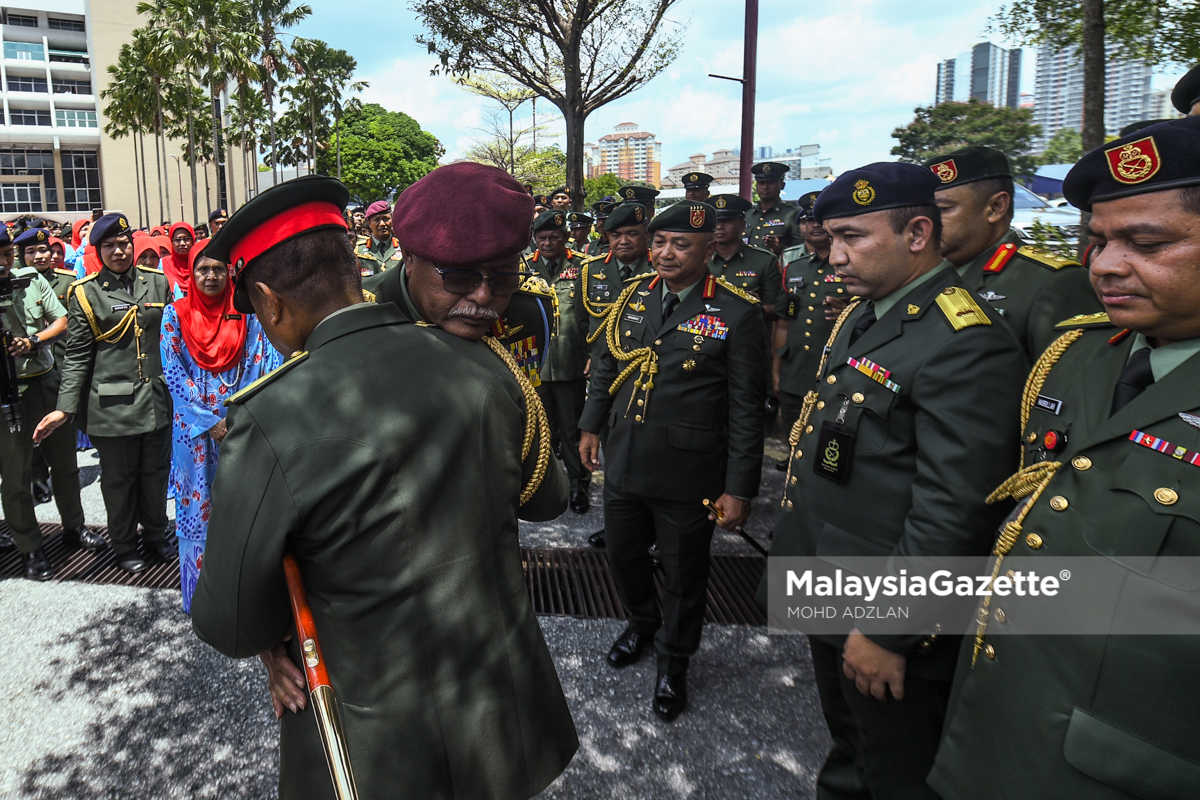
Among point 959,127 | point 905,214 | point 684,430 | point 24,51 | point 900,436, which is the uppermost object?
point 24,51

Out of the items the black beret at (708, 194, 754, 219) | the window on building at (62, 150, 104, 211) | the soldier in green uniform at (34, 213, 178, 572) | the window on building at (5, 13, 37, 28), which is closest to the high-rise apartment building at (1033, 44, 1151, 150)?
the black beret at (708, 194, 754, 219)

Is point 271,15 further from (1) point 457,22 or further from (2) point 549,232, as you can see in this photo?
(2) point 549,232

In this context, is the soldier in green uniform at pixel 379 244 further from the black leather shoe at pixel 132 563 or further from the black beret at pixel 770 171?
the black beret at pixel 770 171

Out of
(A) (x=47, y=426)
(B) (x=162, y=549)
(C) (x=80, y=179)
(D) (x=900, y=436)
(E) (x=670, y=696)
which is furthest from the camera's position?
(C) (x=80, y=179)

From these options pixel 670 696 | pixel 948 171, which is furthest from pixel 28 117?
pixel 948 171

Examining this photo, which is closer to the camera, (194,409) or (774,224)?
(194,409)

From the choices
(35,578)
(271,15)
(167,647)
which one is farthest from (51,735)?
(271,15)

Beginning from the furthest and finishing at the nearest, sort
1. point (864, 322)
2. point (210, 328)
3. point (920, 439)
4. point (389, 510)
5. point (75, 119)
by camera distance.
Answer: point (75, 119) < point (210, 328) < point (864, 322) < point (920, 439) < point (389, 510)

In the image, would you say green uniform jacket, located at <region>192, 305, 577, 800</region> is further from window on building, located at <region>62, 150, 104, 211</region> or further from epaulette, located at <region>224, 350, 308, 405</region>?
window on building, located at <region>62, 150, 104, 211</region>

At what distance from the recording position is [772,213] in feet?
30.1

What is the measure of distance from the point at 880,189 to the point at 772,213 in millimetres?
7282

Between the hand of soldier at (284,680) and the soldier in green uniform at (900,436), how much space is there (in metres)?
1.52

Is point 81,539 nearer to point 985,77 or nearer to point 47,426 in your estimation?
point 47,426

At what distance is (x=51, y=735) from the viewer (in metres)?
3.13
